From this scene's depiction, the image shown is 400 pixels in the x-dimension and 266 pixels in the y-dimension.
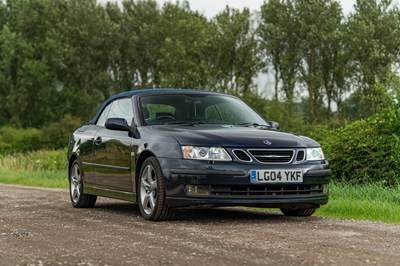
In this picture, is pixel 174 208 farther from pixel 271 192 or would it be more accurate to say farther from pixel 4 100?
pixel 4 100

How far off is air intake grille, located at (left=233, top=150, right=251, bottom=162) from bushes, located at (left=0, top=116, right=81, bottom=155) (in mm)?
48935

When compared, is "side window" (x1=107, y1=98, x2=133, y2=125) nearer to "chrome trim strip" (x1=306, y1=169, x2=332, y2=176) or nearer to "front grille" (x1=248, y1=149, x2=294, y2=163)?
"front grille" (x1=248, y1=149, x2=294, y2=163)

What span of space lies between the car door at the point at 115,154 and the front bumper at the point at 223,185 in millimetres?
1053

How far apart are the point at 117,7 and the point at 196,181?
65.9 meters

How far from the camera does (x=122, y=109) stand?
10.7 meters

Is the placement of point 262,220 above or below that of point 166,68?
below

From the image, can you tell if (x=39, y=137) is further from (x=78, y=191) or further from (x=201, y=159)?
(x=201, y=159)

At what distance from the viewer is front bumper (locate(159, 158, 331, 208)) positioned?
8.59 meters

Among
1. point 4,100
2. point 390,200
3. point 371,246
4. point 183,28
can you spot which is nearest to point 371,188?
point 390,200

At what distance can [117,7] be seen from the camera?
72938 mm

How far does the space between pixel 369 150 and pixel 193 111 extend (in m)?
5.48

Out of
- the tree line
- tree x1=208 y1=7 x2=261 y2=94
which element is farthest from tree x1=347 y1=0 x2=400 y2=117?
tree x1=208 y1=7 x2=261 y2=94

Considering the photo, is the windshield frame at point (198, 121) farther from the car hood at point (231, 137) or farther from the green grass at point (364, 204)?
the green grass at point (364, 204)

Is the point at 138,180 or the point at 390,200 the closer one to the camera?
the point at 138,180
